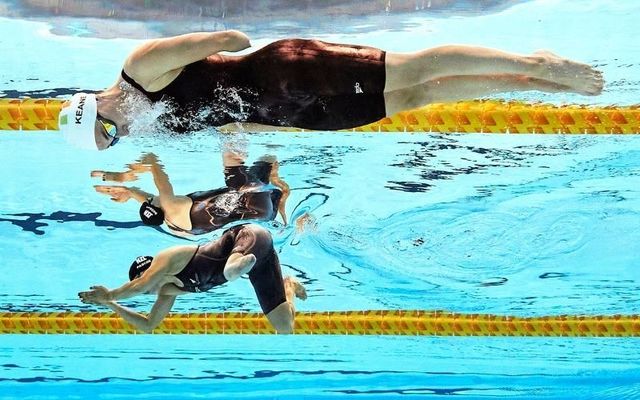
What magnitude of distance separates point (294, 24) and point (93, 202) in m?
2.24

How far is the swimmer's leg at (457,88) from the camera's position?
3.68m

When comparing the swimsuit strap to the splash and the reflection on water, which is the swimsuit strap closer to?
the splash

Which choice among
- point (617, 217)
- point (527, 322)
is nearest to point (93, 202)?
point (527, 322)

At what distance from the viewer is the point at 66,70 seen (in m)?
4.95

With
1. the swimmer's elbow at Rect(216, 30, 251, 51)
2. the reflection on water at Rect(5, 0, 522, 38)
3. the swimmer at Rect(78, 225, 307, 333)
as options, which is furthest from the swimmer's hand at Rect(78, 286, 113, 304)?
the reflection on water at Rect(5, 0, 522, 38)

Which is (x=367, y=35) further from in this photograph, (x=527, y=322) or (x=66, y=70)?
(x=527, y=322)

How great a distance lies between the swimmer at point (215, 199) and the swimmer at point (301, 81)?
791 millimetres

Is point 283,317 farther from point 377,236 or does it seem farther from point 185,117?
point 185,117

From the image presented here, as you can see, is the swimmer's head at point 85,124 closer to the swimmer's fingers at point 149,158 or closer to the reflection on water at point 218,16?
the reflection on water at point 218,16

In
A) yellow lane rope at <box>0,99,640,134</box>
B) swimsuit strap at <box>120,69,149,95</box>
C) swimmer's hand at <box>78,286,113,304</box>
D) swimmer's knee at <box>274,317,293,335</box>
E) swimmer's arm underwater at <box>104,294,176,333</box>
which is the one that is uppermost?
swimsuit strap at <box>120,69,149,95</box>

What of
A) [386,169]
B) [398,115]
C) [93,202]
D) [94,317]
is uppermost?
[398,115]

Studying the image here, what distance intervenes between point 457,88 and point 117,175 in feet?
10.1

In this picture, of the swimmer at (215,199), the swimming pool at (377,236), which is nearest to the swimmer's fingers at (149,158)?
the swimmer at (215,199)

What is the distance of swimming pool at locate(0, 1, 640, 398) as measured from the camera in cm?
503
